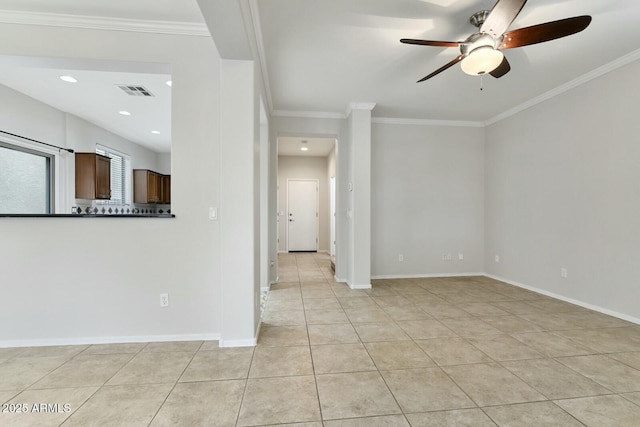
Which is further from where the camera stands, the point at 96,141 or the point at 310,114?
the point at 96,141

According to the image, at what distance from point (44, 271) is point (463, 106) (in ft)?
17.7

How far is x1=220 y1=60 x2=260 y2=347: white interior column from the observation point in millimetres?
2414

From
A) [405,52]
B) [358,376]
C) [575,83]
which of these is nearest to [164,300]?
[358,376]

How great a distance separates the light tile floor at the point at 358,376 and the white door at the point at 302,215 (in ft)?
16.4

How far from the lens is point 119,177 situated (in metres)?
6.11

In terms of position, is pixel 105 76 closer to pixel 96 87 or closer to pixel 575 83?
pixel 96 87

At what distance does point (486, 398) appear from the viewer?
1.75 meters

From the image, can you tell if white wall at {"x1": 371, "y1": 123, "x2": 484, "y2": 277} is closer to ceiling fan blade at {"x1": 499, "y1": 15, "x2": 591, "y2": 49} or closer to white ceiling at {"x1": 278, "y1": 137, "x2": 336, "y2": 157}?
white ceiling at {"x1": 278, "y1": 137, "x2": 336, "y2": 157}

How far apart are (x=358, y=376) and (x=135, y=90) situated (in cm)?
444

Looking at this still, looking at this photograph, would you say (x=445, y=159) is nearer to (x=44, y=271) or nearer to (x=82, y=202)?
(x=44, y=271)

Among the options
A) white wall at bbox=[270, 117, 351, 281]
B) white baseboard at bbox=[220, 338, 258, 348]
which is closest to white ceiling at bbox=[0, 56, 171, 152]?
white wall at bbox=[270, 117, 351, 281]

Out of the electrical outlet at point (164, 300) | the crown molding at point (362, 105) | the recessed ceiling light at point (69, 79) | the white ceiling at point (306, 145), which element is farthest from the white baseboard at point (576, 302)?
the recessed ceiling light at point (69, 79)

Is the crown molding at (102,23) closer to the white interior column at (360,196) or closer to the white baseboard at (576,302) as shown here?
the white interior column at (360,196)

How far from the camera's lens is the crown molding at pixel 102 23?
7.48ft
